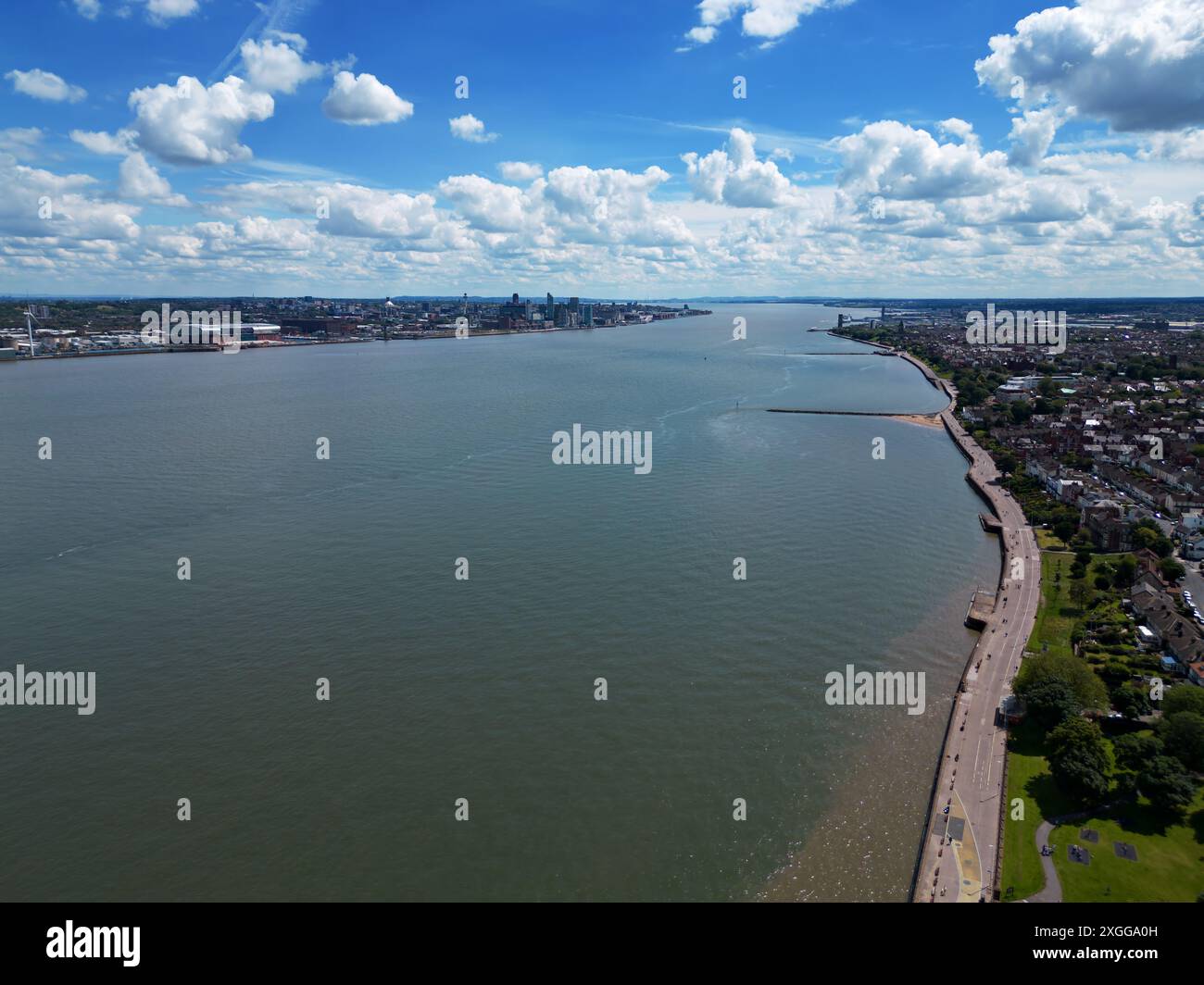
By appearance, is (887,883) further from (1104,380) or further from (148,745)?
(1104,380)

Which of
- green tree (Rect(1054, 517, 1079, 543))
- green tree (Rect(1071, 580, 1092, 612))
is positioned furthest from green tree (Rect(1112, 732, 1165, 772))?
green tree (Rect(1054, 517, 1079, 543))

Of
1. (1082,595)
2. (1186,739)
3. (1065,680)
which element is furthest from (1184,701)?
(1082,595)

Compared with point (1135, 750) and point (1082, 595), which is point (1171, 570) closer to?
point (1082, 595)

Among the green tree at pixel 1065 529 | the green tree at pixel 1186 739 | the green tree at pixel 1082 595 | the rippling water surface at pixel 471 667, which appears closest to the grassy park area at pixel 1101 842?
the green tree at pixel 1186 739

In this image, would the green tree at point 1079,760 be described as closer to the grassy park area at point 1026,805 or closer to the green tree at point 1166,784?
the grassy park area at point 1026,805

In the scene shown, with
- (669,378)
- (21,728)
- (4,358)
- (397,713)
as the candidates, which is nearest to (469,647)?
(397,713)

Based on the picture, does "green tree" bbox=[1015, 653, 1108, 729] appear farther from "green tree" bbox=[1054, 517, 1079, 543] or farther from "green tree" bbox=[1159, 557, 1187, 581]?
"green tree" bbox=[1054, 517, 1079, 543]

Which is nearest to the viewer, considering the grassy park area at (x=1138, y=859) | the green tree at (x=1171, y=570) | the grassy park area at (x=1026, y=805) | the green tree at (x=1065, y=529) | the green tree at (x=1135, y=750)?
the grassy park area at (x=1138, y=859)
